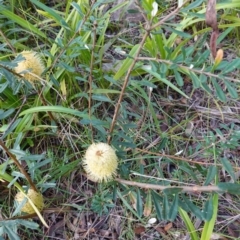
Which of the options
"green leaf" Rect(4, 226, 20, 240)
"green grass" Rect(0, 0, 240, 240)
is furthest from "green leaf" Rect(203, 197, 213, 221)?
"green leaf" Rect(4, 226, 20, 240)

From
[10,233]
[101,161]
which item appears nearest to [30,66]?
[101,161]

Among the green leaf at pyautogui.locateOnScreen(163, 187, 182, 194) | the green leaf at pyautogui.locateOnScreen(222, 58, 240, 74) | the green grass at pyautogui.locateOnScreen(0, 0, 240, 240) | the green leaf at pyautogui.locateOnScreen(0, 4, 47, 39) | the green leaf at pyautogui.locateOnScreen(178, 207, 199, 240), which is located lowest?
the green leaf at pyautogui.locateOnScreen(178, 207, 199, 240)

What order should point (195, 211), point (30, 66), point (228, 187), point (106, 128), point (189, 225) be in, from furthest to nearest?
point (106, 128)
point (189, 225)
point (30, 66)
point (195, 211)
point (228, 187)

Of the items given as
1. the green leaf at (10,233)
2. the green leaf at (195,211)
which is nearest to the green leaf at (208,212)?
the green leaf at (195,211)

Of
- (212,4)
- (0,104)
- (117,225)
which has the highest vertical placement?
(212,4)

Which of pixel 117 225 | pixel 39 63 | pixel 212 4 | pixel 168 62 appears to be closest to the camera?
pixel 212 4

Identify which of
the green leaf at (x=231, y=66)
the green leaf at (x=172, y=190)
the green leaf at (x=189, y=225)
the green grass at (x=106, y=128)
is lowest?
the green leaf at (x=189, y=225)

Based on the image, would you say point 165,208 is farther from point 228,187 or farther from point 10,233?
point 10,233

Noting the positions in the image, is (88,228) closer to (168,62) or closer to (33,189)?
(33,189)

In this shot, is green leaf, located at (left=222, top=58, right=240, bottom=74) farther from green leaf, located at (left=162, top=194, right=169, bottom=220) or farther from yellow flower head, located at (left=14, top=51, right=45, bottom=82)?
yellow flower head, located at (left=14, top=51, right=45, bottom=82)

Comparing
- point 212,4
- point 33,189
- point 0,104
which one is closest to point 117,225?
point 33,189

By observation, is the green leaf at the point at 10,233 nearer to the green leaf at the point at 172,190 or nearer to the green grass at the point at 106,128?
the green grass at the point at 106,128
